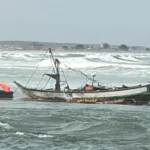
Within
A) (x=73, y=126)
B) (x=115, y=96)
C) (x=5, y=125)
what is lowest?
(x=73, y=126)

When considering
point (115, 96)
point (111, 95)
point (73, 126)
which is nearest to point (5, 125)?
point (73, 126)

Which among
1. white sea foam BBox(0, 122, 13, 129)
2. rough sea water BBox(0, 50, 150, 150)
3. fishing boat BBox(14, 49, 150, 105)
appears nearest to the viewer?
rough sea water BBox(0, 50, 150, 150)

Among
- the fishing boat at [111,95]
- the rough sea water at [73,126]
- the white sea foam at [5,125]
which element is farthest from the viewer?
the fishing boat at [111,95]

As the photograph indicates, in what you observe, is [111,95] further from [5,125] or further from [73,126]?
[5,125]

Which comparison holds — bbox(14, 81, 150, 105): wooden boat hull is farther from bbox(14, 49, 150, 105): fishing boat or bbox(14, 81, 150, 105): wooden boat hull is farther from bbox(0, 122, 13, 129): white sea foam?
bbox(0, 122, 13, 129): white sea foam

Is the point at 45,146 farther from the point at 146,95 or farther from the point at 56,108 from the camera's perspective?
the point at 146,95

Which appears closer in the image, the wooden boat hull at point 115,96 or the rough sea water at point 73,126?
the rough sea water at point 73,126

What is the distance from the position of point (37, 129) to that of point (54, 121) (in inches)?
99.3

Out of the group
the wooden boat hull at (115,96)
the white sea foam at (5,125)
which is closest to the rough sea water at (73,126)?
the white sea foam at (5,125)

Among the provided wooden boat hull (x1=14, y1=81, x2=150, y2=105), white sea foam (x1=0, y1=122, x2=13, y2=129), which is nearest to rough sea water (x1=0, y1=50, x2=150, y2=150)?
white sea foam (x1=0, y1=122, x2=13, y2=129)

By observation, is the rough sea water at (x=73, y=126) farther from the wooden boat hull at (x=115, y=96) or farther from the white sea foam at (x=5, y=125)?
the wooden boat hull at (x=115, y=96)

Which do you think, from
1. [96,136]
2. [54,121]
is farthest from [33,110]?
[96,136]

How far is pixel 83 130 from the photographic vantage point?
1923 cm

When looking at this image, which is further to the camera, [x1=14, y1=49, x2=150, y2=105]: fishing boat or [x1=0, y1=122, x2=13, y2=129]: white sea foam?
[x1=14, y1=49, x2=150, y2=105]: fishing boat
